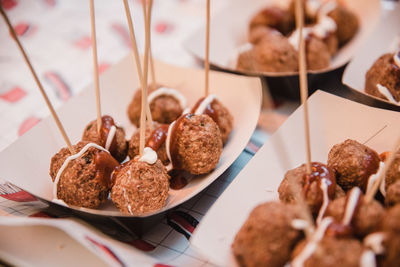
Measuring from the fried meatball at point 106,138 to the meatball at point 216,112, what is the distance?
1.20ft

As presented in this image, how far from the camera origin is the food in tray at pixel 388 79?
1.82 metres

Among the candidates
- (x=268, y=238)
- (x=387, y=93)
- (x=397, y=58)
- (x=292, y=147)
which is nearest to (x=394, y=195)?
(x=268, y=238)

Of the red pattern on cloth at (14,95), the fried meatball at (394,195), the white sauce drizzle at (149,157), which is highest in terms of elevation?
the red pattern on cloth at (14,95)

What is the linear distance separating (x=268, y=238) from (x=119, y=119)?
1272 mm

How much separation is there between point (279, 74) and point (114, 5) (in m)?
1.85

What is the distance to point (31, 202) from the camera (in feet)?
5.44

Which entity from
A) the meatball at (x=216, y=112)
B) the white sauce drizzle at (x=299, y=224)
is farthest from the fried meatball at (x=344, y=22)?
the white sauce drizzle at (x=299, y=224)

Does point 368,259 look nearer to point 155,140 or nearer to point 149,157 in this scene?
point 149,157

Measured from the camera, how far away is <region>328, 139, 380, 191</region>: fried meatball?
4.82ft

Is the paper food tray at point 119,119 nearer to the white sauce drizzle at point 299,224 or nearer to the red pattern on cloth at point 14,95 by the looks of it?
the white sauce drizzle at point 299,224

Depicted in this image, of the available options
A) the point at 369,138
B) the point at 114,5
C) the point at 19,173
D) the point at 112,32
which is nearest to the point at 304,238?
the point at 369,138

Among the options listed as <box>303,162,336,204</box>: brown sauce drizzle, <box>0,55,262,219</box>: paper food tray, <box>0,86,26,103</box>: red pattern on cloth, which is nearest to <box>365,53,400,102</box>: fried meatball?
<box>0,55,262,219</box>: paper food tray

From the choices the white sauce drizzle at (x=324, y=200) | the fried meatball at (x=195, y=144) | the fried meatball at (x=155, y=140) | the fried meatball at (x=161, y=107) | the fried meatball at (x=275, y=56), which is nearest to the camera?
the white sauce drizzle at (x=324, y=200)

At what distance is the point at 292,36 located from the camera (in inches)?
94.7
